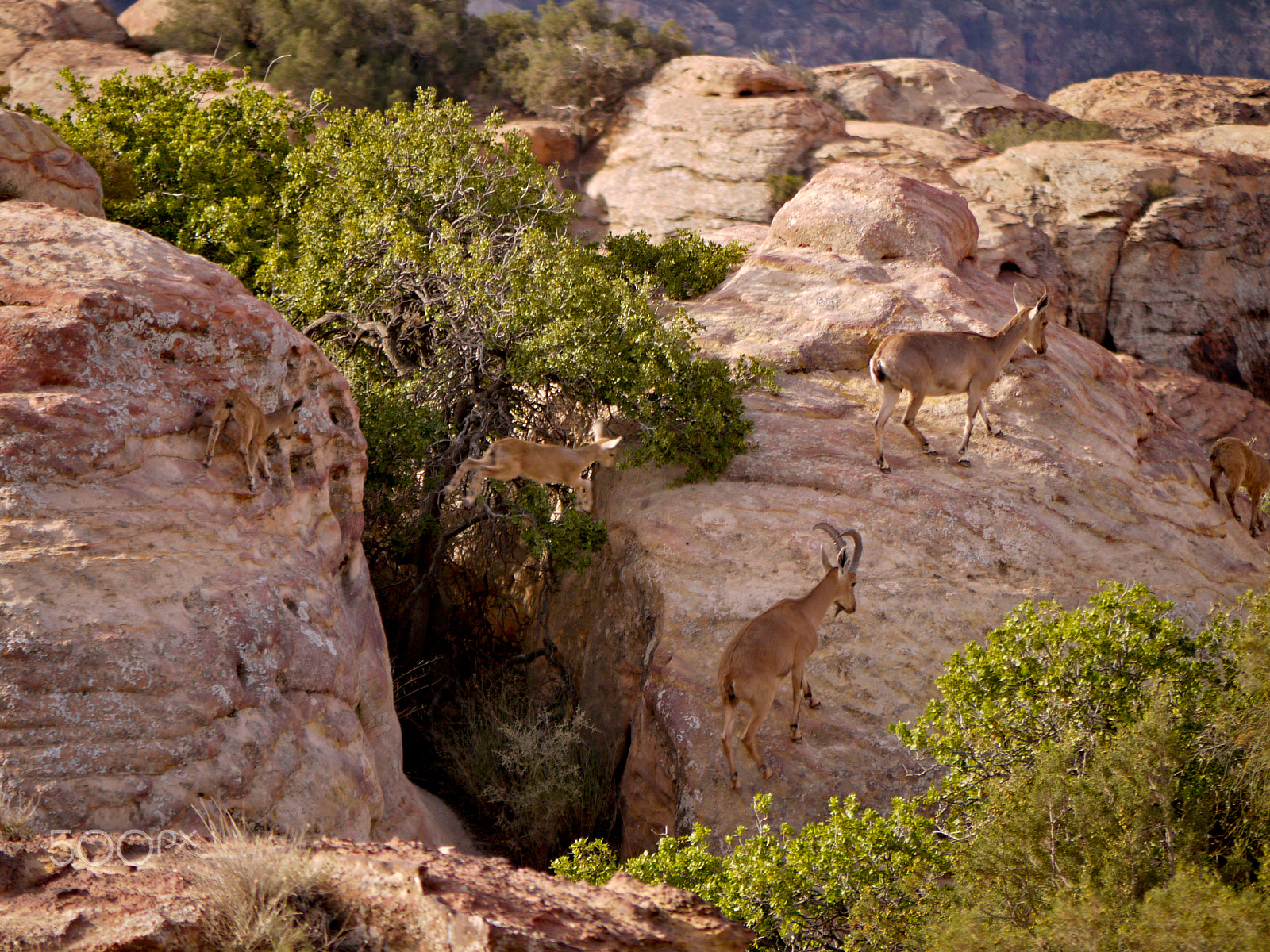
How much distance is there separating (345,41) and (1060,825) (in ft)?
99.2

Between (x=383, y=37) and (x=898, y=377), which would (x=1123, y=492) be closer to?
(x=898, y=377)

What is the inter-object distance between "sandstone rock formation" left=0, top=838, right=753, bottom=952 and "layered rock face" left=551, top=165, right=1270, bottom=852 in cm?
454

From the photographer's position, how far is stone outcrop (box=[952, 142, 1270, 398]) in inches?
1024

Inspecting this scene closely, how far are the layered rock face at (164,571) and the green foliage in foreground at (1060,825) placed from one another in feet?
7.01

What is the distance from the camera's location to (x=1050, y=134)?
101ft

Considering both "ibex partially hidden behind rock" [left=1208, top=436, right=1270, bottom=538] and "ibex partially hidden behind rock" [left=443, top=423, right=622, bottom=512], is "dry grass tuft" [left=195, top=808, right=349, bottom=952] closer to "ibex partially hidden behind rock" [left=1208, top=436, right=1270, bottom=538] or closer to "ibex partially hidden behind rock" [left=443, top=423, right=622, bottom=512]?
"ibex partially hidden behind rock" [left=443, top=423, right=622, bottom=512]

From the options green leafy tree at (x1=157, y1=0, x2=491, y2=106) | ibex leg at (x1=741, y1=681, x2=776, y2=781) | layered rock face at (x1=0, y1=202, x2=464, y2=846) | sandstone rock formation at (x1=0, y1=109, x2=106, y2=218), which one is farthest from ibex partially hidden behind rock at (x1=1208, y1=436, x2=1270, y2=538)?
green leafy tree at (x1=157, y1=0, x2=491, y2=106)

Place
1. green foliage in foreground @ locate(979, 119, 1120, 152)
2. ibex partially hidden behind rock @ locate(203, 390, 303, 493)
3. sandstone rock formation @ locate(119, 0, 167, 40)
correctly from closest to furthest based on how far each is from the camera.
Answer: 1. ibex partially hidden behind rock @ locate(203, 390, 303, 493)
2. sandstone rock formation @ locate(119, 0, 167, 40)
3. green foliage in foreground @ locate(979, 119, 1120, 152)

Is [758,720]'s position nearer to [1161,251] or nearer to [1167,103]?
[1161,251]

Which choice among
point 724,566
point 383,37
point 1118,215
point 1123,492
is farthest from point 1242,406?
point 383,37

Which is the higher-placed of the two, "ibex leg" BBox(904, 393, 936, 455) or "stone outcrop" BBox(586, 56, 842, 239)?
"stone outcrop" BBox(586, 56, 842, 239)

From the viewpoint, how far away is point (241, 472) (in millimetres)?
7980

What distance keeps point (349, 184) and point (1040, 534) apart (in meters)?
9.51

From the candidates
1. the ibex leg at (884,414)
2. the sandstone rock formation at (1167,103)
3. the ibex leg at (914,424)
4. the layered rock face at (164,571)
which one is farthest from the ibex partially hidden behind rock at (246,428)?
the sandstone rock formation at (1167,103)
